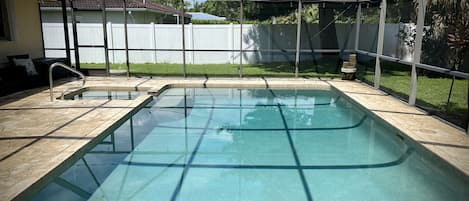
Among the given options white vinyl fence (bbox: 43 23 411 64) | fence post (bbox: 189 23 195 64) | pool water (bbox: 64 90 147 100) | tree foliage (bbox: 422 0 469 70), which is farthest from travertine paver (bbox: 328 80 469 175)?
fence post (bbox: 189 23 195 64)

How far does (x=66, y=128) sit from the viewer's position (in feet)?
16.9

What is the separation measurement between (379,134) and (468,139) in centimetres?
125

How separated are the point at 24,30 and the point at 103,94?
2915 mm

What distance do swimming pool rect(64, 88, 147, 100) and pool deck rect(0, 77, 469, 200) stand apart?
0.17m

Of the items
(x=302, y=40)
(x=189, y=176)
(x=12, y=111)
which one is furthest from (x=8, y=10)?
(x=302, y=40)

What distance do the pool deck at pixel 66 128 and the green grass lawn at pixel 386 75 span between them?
0.71 metres

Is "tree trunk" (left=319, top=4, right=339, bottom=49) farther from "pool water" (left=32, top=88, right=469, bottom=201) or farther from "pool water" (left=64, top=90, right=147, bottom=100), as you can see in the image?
"pool water" (left=64, top=90, right=147, bottom=100)

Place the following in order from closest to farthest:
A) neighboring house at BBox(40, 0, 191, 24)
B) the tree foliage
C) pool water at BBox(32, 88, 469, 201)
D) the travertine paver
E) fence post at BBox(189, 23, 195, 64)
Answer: pool water at BBox(32, 88, 469, 201) < the travertine paver < the tree foliage < fence post at BBox(189, 23, 195, 64) < neighboring house at BBox(40, 0, 191, 24)

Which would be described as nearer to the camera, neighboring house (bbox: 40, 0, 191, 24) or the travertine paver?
the travertine paver

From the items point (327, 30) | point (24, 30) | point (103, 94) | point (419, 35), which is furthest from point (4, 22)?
point (327, 30)

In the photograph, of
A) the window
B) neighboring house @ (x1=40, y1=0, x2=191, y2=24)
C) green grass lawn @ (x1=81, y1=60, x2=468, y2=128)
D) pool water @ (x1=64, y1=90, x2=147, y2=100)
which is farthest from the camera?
neighboring house @ (x1=40, y1=0, x2=191, y2=24)

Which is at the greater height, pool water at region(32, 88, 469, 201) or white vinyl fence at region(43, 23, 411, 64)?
white vinyl fence at region(43, 23, 411, 64)

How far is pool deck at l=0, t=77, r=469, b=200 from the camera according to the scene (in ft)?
12.4

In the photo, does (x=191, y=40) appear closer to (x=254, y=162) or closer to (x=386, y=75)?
(x=386, y=75)
